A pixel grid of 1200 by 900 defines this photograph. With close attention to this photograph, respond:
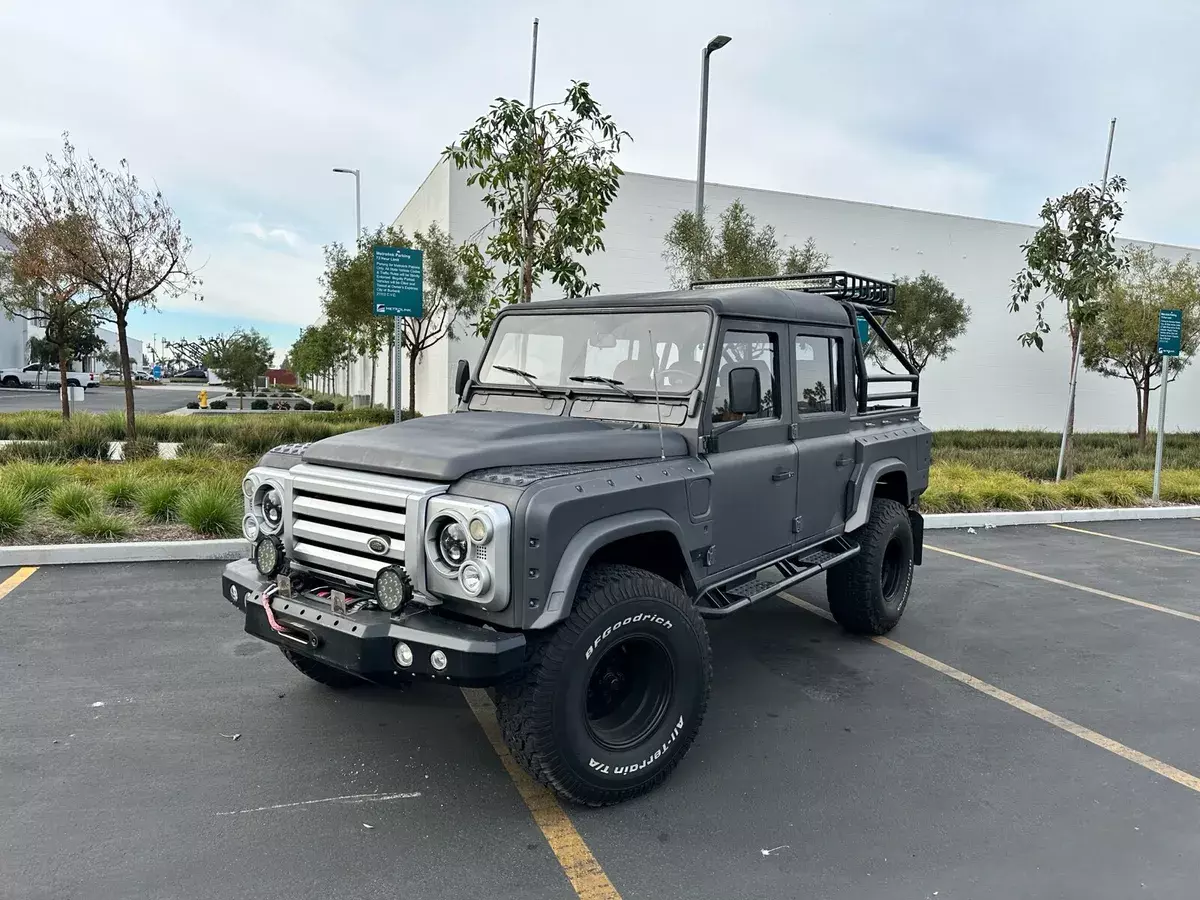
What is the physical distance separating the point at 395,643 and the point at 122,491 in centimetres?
679

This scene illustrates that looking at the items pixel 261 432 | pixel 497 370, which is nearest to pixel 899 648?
pixel 497 370

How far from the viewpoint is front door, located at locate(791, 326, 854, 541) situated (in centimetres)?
455

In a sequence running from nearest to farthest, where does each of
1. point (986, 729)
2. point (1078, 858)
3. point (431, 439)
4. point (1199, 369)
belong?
point (1078, 858) → point (431, 439) → point (986, 729) → point (1199, 369)

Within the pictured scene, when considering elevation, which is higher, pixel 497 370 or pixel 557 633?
pixel 497 370

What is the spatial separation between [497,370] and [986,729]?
321 centimetres

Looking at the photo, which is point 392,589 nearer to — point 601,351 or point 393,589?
point 393,589

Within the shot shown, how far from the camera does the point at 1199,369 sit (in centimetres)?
2880

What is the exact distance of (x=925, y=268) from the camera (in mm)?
24859

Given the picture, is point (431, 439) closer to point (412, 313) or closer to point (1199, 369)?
point (412, 313)

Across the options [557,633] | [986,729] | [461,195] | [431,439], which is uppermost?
[461,195]

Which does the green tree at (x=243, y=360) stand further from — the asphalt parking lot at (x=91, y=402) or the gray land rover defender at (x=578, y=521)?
the gray land rover defender at (x=578, y=521)

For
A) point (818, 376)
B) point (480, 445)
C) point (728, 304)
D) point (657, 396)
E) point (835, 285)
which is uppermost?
point (835, 285)

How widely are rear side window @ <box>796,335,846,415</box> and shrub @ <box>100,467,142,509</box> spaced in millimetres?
6831

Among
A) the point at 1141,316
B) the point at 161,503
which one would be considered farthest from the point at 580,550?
the point at 1141,316
